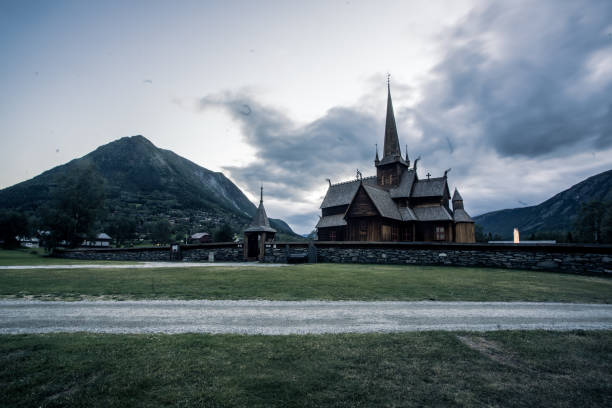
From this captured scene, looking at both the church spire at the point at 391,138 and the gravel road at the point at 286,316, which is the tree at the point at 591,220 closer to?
the church spire at the point at 391,138

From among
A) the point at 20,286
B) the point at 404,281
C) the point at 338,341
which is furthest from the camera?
the point at 404,281

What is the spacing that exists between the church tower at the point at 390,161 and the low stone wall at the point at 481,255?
2534 cm

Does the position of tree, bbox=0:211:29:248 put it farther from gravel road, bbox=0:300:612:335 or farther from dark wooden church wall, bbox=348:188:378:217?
gravel road, bbox=0:300:612:335

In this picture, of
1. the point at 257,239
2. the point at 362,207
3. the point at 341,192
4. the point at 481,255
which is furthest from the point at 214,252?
the point at 481,255

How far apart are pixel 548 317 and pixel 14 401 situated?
37.0 feet

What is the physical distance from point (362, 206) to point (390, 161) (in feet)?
49.4

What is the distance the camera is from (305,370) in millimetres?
4312

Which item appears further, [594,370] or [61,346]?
[61,346]

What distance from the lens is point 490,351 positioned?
5.32 m

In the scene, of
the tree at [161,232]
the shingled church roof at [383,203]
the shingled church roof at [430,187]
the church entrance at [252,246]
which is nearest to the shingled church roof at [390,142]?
the shingled church roof at [430,187]

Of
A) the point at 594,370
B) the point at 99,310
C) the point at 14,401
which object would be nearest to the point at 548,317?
the point at 594,370

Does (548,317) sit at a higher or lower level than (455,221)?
lower

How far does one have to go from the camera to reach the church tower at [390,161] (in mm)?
49562

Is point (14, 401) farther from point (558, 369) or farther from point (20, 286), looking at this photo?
point (20, 286)
